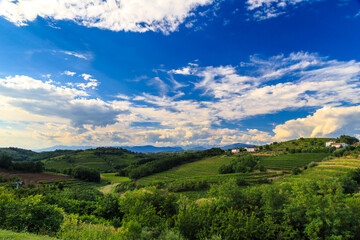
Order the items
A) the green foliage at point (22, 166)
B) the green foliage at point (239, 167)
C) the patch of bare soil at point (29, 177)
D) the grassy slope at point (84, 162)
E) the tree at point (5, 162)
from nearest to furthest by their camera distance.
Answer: the patch of bare soil at point (29, 177) → the green foliage at point (239, 167) → the tree at point (5, 162) → the green foliage at point (22, 166) → the grassy slope at point (84, 162)

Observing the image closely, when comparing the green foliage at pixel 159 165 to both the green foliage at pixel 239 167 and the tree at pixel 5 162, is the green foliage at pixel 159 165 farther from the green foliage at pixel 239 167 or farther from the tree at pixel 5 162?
the tree at pixel 5 162

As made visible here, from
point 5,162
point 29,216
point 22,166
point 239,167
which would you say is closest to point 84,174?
point 22,166

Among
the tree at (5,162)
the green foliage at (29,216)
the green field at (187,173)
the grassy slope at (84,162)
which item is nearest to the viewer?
the green foliage at (29,216)

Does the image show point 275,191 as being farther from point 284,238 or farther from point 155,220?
point 155,220

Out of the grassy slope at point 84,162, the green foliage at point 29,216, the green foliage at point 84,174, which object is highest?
the green foliage at point 29,216

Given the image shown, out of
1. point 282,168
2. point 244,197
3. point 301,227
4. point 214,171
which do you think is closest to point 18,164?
point 214,171

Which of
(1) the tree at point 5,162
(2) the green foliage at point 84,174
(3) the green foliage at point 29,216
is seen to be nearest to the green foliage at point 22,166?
(1) the tree at point 5,162

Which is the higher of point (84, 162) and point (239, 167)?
point (239, 167)

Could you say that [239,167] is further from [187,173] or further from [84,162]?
[84,162]

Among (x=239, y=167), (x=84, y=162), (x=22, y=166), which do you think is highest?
(x=239, y=167)

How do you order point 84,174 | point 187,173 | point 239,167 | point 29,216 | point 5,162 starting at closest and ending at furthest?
point 29,216 → point 239,167 → point 5,162 → point 187,173 → point 84,174

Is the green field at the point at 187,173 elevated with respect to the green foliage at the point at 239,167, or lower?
lower

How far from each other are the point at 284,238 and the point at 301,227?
327 centimetres

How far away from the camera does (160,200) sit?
30.9m
